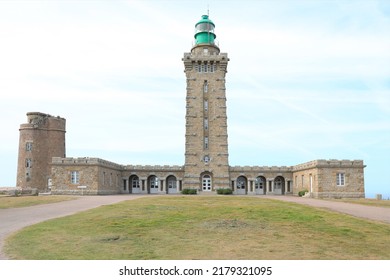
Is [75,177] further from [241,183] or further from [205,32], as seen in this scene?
[205,32]

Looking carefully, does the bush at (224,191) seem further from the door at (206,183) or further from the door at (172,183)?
the door at (172,183)

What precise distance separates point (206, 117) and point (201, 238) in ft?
119

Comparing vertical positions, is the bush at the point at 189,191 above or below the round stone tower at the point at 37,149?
below

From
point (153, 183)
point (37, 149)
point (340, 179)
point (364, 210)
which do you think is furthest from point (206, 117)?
point (364, 210)

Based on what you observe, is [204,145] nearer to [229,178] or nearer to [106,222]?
[229,178]

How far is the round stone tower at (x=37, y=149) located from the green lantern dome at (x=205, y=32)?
2296 centimetres

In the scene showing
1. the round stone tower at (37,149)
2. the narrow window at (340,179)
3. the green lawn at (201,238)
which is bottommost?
the green lawn at (201,238)

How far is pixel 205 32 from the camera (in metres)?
48.6

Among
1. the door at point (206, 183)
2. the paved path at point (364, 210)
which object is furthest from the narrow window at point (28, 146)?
the paved path at point (364, 210)

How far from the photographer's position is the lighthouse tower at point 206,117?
150ft

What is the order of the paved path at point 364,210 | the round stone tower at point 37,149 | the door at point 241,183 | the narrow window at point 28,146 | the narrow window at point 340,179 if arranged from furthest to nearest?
the door at point 241,183 < the narrow window at point 28,146 < the round stone tower at point 37,149 < the narrow window at point 340,179 < the paved path at point 364,210
